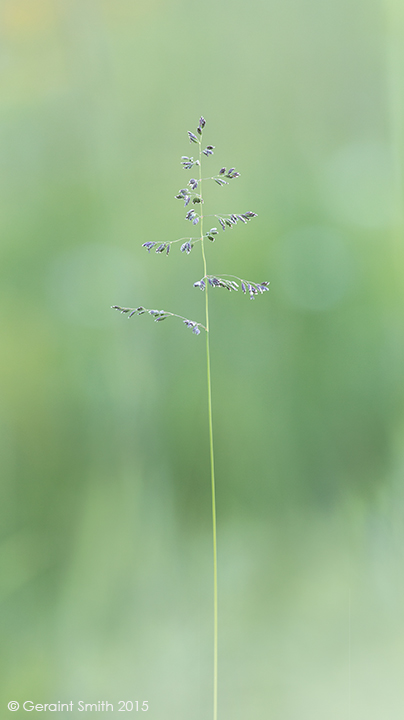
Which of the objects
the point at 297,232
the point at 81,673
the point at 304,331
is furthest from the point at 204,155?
the point at 81,673

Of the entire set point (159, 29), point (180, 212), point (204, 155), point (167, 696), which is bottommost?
point (167, 696)

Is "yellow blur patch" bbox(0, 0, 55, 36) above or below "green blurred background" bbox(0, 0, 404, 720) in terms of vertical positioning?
above

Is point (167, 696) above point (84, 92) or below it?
below

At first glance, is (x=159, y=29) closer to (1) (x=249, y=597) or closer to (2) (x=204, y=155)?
(2) (x=204, y=155)

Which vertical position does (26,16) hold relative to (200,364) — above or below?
above

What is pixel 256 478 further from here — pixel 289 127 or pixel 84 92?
pixel 84 92

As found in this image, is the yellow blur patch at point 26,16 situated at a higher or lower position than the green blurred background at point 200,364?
higher
